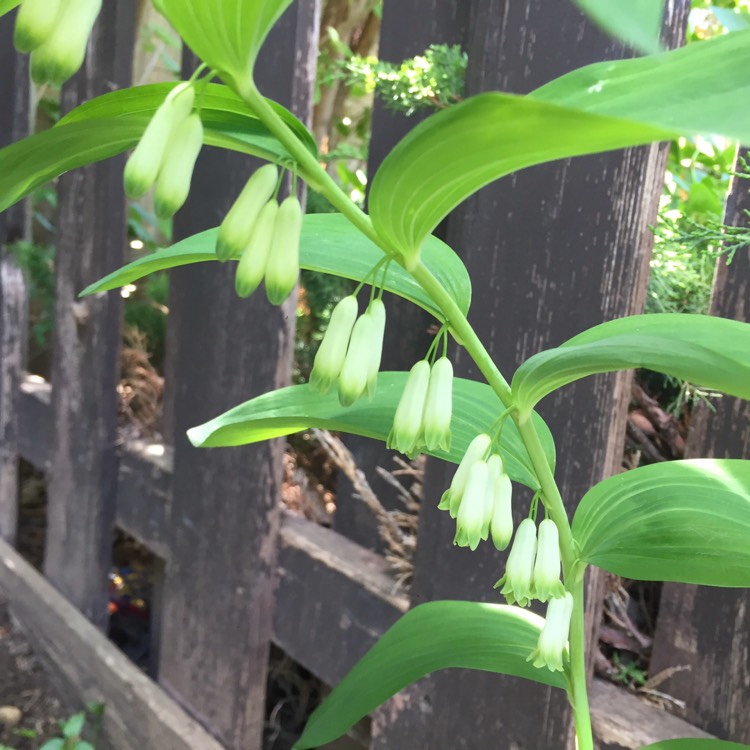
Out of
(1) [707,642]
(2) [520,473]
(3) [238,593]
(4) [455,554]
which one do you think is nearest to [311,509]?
(3) [238,593]

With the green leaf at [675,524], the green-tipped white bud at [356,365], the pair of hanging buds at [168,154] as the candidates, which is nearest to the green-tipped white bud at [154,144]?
the pair of hanging buds at [168,154]

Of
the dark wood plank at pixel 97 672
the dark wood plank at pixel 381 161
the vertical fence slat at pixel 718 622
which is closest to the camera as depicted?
the vertical fence slat at pixel 718 622

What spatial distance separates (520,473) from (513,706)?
0.40 metres

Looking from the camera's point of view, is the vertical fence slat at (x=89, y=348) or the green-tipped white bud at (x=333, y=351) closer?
the green-tipped white bud at (x=333, y=351)

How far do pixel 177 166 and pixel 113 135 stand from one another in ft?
0.21

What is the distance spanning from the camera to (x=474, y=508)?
354 mm

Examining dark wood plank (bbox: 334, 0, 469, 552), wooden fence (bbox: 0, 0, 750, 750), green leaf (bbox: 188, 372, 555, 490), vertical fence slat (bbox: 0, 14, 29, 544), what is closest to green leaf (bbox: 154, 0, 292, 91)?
green leaf (bbox: 188, 372, 555, 490)

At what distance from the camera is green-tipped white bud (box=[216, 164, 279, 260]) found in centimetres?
29

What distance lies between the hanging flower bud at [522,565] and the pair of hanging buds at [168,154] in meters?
0.23

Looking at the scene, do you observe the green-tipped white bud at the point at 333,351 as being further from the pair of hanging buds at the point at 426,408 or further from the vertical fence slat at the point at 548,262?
the vertical fence slat at the point at 548,262

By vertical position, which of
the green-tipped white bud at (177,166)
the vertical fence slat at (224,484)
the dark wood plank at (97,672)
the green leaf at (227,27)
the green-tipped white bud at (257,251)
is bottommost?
the dark wood plank at (97,672)

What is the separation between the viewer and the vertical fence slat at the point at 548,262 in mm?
619

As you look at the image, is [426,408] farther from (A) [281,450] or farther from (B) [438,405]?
(A) [281,450]

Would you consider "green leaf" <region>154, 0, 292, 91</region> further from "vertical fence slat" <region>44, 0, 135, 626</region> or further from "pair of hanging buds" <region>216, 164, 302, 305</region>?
"vertical fence slat" <region>44, 0, 135, 626</region>
